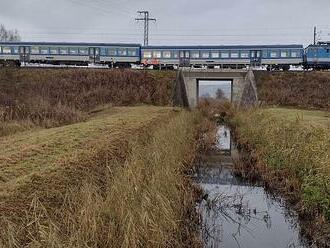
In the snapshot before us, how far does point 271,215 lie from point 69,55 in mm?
44377

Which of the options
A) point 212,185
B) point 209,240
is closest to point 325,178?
point 209,240

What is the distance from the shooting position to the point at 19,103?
26.7 m

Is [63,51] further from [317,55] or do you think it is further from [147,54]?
[317,55]

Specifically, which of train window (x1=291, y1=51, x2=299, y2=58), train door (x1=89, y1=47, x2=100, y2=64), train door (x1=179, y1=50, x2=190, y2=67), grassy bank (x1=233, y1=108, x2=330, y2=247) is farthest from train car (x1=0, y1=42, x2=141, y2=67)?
grassy bank (x1=233, y1=108, x2=330, y2=247)

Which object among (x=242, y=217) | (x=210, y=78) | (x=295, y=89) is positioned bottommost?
(x=242, y=217)

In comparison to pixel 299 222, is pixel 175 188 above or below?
above

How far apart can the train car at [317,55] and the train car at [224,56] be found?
2.47 ft

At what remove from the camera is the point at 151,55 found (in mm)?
52719

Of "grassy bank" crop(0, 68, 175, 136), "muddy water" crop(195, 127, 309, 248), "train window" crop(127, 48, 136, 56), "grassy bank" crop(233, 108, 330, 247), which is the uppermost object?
"train window" crop(127, 48, 136, 56)

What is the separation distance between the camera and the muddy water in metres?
9.83

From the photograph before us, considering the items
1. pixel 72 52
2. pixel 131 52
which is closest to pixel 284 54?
pixel 131 52

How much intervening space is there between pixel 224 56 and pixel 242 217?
42.2 meters

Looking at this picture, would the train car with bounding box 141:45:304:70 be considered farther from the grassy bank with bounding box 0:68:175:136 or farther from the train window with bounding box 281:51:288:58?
the grassy bank with bounding box 0:68:175:136

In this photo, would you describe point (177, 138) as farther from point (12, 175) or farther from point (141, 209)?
point (141, 209)
